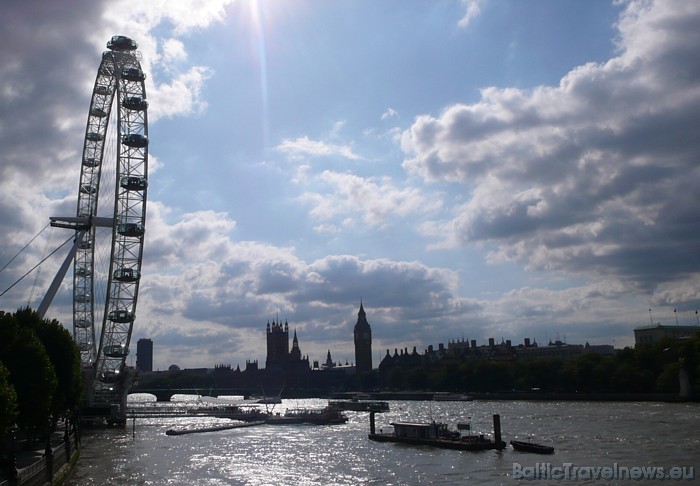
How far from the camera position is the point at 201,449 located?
5900 centimetres

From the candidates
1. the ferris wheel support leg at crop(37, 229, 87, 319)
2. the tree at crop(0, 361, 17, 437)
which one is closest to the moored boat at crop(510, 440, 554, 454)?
the tree at crop(0, 361, 17, 437)

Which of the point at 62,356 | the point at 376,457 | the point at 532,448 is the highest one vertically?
the point at 62,356

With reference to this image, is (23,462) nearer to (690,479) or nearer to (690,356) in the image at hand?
(690,479)

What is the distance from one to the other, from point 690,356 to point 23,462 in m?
85.7

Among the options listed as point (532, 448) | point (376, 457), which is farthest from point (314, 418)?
point (532, 448)

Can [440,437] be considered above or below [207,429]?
above

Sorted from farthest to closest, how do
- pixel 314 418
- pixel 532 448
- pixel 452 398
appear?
pixel 452 398 < pixel 314 418 < pixel 532 448

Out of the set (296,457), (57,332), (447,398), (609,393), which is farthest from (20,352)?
(447,398)

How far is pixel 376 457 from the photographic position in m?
50.6

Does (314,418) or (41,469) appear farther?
(314,418)

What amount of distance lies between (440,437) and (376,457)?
8.94 meters

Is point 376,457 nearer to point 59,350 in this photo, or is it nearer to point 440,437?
point 440,437

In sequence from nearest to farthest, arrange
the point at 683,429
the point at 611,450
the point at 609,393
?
the point at 611,450
the point at 683,429
the point at 609,393

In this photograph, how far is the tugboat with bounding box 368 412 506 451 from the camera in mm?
52344
